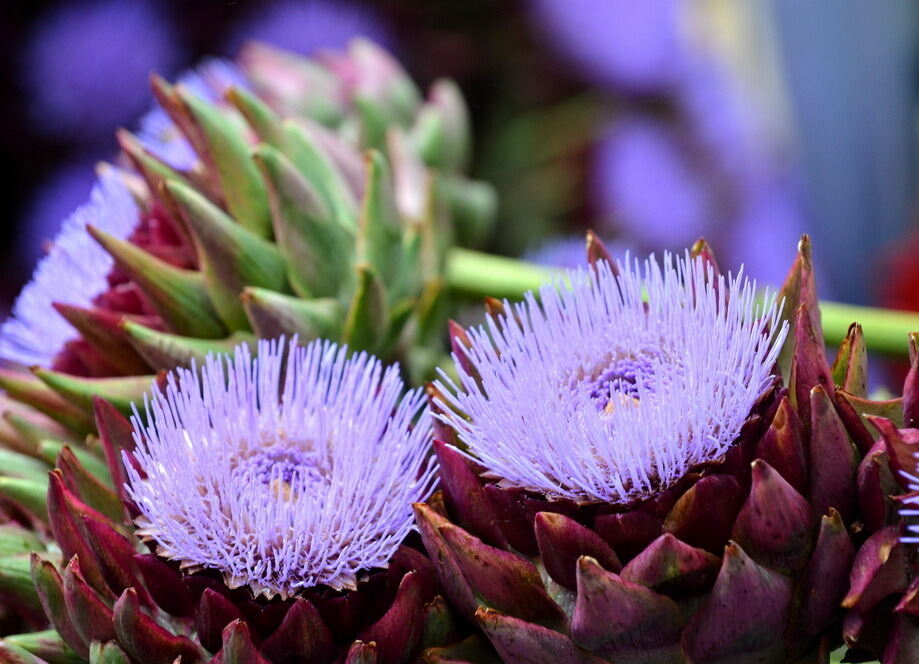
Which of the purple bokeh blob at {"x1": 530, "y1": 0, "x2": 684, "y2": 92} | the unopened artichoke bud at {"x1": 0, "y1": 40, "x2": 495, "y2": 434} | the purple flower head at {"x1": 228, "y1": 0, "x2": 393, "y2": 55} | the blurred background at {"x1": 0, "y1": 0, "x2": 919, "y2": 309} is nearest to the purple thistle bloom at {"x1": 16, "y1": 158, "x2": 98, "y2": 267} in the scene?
the blurred background at {"x1": 0, "y1": 0, "x2": 919, "y2": 309}

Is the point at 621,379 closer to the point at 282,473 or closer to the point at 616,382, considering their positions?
the point at 616,382

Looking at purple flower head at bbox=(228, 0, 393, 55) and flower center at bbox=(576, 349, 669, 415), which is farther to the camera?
purple flower head at bbox=(228, 0, 393, 55)

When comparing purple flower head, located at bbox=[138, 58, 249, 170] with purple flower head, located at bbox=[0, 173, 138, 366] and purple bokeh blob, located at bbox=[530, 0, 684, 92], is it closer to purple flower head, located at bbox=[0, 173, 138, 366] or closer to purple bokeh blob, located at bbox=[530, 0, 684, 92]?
purple flower head, located at bbox=[0, 173, 138, 366]

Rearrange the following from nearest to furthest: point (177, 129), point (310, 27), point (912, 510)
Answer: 1. point (912, 510)
2. point (177, 129)
3. point (310, 27)

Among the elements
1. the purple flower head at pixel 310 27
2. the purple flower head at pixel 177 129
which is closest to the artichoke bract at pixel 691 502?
the purple flower head at pixel 177 129

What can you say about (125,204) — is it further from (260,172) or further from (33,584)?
(33,584)

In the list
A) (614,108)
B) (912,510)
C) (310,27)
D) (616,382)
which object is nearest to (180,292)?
(616,382)

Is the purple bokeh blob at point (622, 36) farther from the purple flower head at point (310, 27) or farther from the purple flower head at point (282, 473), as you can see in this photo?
the purple flower head at point (282, 473)
